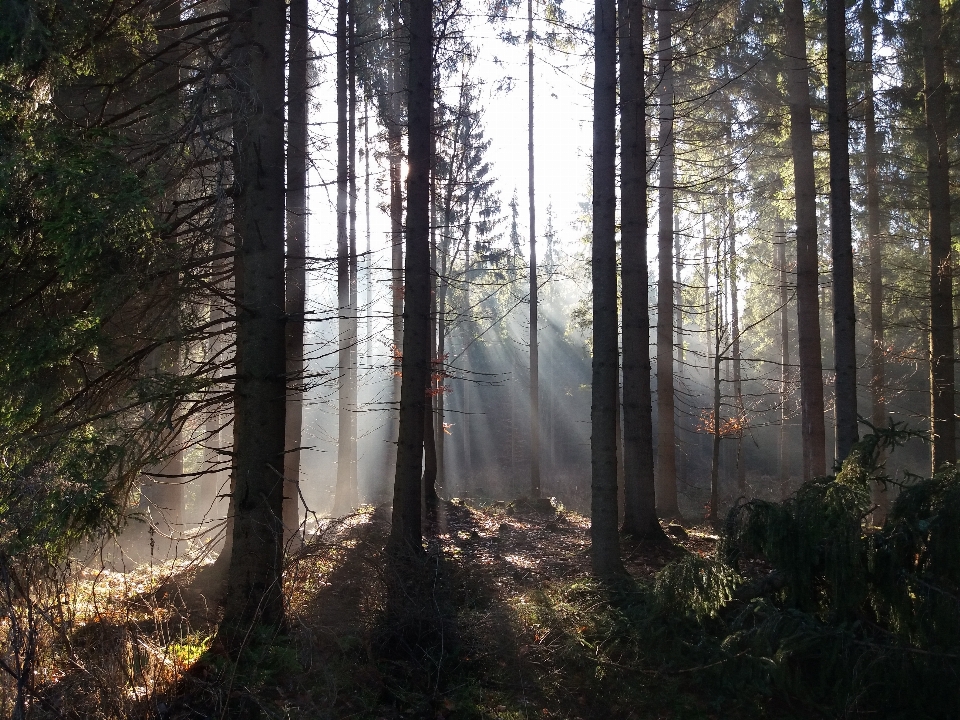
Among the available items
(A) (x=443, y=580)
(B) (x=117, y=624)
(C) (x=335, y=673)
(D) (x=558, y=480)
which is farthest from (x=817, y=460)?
(D) (x=558, y=480)

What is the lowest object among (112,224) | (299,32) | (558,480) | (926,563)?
(558,480)

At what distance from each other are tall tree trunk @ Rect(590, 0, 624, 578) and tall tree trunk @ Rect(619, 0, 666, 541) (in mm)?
2530

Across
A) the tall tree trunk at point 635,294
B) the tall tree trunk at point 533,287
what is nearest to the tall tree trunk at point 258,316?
the tall tree trunk at point 635,294

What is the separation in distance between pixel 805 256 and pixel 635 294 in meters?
4.01

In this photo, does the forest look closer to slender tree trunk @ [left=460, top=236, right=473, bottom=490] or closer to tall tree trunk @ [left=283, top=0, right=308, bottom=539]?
tall tree trunk @ [left=283, top=0, right=308, bottom=539]

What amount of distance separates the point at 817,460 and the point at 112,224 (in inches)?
448

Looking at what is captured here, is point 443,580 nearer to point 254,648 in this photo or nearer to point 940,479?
point 254,648

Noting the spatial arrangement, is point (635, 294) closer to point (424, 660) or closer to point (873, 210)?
point (424, 660)

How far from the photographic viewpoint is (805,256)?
39.5 ft

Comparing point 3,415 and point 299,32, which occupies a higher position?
point 299,32

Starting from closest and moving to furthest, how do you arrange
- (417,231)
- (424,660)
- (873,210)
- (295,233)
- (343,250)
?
(424,660) → (417,231) → (295,233) → (343,250) → (873,210)

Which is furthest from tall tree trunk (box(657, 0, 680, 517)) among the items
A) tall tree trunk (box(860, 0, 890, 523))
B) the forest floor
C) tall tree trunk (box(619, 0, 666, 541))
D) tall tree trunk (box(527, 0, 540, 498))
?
the forest floor

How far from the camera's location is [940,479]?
507cm

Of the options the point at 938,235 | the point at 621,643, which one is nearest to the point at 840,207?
the point at 938,235
